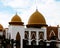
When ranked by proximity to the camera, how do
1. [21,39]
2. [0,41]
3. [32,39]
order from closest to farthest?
1. [0,41]
2. [21,39]
3. [32,39]

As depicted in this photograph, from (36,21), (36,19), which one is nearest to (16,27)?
(36,21)

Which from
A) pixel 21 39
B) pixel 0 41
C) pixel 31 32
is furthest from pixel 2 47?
pixel 31 32

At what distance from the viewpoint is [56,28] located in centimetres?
3044

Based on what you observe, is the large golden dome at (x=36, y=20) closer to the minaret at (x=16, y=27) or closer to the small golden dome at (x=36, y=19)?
the small golden dome at (x=36, y=19)

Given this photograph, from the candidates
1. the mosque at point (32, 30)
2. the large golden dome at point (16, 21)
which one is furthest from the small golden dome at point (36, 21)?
the large golden dome at point (16, 21)

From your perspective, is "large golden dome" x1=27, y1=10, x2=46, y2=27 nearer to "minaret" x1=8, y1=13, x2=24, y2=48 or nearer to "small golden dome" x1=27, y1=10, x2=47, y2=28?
"small golden dome" x1=27, y1=10, x2=47, y2=28

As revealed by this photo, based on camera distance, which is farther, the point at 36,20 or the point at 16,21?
the point at 36,20

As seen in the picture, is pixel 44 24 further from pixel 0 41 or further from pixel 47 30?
pixel 0 41

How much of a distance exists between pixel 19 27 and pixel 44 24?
417 centimetres

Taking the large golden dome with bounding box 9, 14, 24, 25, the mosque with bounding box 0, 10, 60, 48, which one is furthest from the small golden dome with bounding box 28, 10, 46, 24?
the large golden dome with bounding box 9, 14, 24, 25

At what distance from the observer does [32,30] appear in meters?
29.2

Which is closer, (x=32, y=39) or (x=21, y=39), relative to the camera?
(x=21, y=39)

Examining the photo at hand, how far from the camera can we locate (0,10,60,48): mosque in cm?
2741

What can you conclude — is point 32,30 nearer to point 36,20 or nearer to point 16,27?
point 36,20
